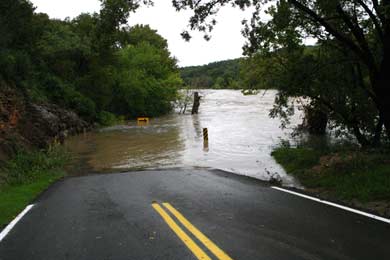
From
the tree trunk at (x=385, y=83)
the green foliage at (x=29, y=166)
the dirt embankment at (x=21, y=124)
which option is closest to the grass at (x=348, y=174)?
the tree trunk at (x=385, y=83)

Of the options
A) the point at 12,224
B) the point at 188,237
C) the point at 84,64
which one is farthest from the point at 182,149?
the point at 84,64

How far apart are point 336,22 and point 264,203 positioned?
30.6 ft

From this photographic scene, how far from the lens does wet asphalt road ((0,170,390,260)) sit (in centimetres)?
621

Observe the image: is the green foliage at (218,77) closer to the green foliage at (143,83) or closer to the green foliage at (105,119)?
the green foliage at (143,83)

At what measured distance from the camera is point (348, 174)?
11977mm

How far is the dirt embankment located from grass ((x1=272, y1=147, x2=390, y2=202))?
11.7 metres

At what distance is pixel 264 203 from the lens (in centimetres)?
974

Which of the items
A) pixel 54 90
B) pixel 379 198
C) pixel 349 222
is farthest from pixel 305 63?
pixel 54 90

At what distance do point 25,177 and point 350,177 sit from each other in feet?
36.3

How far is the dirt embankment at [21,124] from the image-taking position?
19638mm

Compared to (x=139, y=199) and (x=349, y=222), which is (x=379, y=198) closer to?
(x=349, y=222)

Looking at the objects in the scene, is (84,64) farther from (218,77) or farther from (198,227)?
(218,77)

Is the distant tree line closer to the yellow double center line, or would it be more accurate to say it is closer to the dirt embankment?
the dirt embankment

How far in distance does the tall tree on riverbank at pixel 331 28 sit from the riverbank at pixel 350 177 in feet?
4.72
